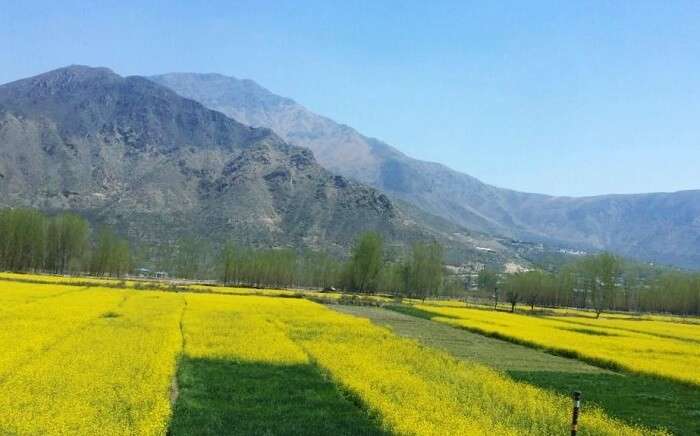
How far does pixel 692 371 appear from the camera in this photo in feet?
110

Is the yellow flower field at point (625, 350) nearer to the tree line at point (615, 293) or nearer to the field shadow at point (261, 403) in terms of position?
the field shadow at point (261, 403)

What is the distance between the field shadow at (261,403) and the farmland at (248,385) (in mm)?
49

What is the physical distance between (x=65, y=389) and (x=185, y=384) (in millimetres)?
3848

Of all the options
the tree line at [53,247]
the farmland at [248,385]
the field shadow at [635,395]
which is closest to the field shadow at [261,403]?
the farmland at [248,385]

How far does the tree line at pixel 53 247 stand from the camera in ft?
372

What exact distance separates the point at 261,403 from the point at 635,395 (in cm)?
1608

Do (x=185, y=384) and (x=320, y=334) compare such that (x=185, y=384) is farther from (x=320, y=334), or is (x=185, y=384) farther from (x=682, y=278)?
(x=682, y=278)

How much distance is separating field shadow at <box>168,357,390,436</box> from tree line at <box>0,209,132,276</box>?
104 metres

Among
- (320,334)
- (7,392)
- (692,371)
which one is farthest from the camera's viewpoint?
(320,334)

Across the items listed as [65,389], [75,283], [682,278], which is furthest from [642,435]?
[682,278]

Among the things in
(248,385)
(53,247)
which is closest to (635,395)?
(248,385)

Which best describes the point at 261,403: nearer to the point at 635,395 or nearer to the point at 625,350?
the point at 635,395

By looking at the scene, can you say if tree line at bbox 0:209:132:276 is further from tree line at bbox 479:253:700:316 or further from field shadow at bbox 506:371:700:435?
field shadow at bbox 506:371:700:435

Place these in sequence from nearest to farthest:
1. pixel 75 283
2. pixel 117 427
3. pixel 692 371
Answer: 1. pixel 117 427
2. pixel 692 371
3. pixel 75 283
